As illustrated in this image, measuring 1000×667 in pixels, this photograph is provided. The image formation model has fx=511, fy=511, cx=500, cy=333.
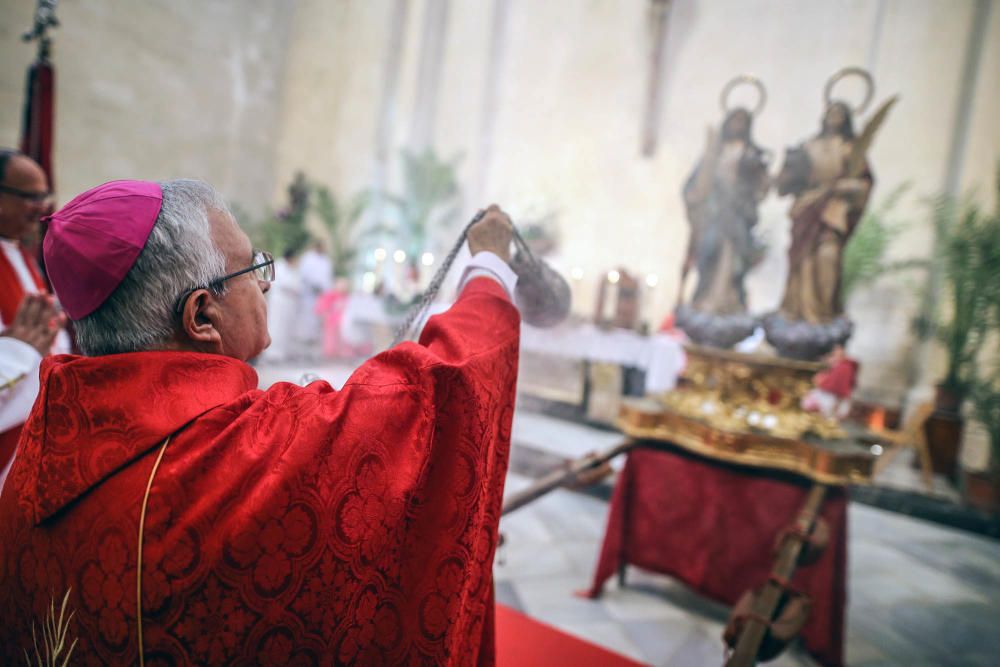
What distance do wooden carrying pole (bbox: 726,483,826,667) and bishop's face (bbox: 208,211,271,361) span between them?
4.93 ft

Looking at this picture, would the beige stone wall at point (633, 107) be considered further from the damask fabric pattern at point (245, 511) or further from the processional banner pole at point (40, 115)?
the damask fabric pattern at point (245, 511)

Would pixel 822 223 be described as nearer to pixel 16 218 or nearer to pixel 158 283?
pixel 158 283

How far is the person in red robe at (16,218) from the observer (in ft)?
6.70

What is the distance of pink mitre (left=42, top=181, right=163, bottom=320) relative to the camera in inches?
33.3

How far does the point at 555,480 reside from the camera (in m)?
2.40

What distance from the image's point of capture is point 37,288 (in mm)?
2234

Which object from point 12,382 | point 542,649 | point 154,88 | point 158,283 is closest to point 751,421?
point 542,649

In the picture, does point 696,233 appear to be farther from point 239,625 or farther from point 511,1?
point 511,1

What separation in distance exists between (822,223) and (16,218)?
4107mm

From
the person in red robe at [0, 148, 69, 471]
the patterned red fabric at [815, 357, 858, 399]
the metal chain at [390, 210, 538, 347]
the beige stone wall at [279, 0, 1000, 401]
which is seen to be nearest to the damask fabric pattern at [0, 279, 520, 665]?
the metal chain at [390, 210, 538, 347]

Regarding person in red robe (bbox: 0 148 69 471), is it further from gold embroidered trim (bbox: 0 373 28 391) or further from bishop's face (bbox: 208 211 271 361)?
bishop's face (bbox: 208 211 271 361)

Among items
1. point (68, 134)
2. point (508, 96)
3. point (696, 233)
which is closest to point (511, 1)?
point (508, 96)

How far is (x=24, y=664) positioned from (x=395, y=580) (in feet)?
2.02

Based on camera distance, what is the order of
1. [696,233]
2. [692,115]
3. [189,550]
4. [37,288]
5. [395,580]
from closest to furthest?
[189,550] < [395,580] < [37,288] < [696,233] < [692,115]
